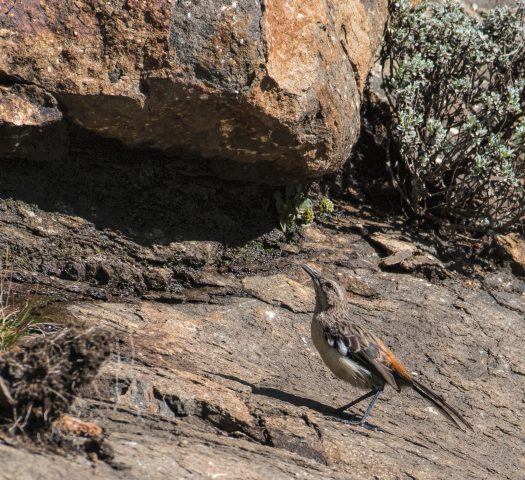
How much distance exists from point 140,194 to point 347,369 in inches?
107

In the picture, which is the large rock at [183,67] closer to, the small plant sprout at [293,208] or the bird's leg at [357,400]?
the small plant sprout at [293,208]

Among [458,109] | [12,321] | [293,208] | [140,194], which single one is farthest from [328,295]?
[458,109]

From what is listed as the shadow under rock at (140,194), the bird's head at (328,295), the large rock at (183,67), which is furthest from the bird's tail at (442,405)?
the shadow under rock at (140,194)

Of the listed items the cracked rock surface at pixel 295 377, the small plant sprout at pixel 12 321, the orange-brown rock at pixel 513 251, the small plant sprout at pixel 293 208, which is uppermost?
the orange-brown rock at pixel 513 251

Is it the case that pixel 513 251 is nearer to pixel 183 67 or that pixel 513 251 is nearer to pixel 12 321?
pixel 183 67

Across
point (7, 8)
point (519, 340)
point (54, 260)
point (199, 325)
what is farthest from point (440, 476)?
point (7, 8)

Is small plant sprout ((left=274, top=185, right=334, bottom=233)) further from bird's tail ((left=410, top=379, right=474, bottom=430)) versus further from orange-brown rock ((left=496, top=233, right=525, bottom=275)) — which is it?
bird's tail ((left=410, top=379, right=474, bottom=430))

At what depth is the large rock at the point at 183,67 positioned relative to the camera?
751 cm

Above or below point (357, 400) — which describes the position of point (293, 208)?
above

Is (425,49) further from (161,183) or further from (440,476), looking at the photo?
(440,476)

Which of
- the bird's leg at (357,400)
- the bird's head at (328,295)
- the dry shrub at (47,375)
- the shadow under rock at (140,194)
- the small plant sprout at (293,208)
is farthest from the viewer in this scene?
the small plant sprout at (293,208)

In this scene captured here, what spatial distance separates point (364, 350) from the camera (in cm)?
731

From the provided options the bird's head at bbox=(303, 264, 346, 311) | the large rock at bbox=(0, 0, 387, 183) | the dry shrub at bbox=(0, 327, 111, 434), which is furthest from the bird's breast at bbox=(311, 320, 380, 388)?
the dry shrub at bbox=(0, 327, 111, 434)

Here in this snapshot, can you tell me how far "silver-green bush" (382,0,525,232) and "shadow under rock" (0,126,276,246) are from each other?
1965 mm
